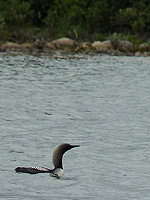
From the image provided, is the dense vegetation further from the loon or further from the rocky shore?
the loon

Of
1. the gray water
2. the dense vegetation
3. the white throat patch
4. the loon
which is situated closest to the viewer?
the gray water

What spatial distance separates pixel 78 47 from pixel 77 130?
1032 inches

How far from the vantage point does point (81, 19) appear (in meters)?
51.8

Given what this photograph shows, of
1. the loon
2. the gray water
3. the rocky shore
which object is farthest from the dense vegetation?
the loon

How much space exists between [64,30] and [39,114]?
30.7 meters

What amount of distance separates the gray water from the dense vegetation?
17237 mm

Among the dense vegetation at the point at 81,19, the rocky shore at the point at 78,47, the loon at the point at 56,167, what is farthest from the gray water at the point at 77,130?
the dense vegetation at the point at 81,19

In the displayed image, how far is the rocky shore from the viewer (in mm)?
42031

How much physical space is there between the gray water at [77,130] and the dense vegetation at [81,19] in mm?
17237

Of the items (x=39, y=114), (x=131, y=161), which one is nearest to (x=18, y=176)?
(x=131, y=161)

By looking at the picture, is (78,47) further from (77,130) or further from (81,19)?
(77,130)

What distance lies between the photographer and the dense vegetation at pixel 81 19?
49.1 meters

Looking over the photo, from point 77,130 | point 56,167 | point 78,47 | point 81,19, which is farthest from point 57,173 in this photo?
point 81,19

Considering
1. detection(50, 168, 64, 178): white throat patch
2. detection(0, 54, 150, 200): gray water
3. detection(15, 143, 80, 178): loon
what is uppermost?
detection(15, 143, 80, 178): loon
